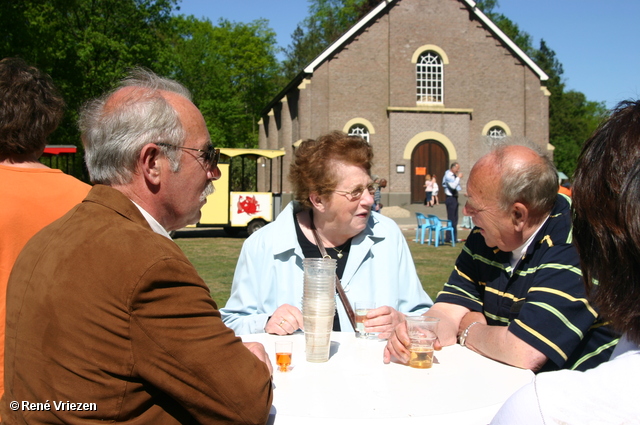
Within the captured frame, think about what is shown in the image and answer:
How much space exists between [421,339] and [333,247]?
4.42ft

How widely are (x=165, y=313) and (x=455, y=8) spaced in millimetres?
29982

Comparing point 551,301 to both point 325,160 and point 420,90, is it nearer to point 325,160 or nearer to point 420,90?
point 325,160

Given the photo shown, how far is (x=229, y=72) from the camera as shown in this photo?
48219mm

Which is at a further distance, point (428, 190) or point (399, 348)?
point (428, 190)

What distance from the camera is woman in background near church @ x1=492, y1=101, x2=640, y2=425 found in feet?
3.70

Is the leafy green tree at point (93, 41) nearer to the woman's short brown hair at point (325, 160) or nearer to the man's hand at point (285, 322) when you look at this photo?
the woman's short brown hair at point (325, 160)

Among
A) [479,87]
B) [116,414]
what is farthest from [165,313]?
[479,87]

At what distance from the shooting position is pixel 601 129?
54.6 inches

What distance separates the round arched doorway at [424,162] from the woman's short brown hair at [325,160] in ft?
82.8

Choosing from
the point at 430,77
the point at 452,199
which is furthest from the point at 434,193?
the point at 452,199

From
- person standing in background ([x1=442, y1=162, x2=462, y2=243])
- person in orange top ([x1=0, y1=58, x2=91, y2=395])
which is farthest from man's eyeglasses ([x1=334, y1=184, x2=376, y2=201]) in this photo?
person standing in background ([x1=442, y1=162, x2=462, y2=243])

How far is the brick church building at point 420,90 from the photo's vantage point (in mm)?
27766

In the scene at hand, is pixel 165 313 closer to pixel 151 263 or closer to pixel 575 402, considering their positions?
pixel 151 263

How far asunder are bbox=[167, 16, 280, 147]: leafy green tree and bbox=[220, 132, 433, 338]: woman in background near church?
40875 millimetres
